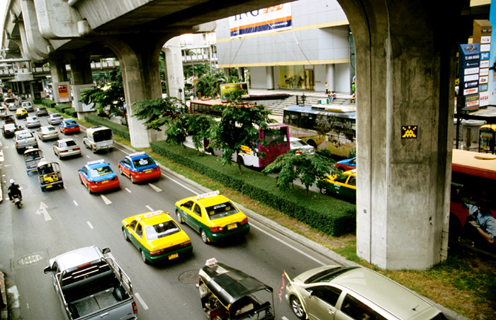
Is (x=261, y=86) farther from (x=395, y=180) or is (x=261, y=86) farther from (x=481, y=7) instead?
(x=395, y=180)

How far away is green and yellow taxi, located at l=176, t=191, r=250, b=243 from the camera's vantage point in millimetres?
13094

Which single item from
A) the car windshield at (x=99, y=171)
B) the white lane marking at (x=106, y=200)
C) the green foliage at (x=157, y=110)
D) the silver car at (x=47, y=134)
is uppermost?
the green foliage at (x=157, y=110)

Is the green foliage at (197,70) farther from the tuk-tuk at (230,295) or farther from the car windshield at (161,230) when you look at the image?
the tuk-tuk at (230,295)

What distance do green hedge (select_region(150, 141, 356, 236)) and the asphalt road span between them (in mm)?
1125

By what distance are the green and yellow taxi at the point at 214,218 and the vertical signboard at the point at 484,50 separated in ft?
67.3

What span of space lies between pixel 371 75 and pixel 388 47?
0.88m

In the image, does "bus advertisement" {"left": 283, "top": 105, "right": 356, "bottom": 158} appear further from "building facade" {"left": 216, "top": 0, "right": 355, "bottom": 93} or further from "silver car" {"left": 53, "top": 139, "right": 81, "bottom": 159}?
"building facade" {"left": 216, "top": 0, "right": 355, "bottom": 93}

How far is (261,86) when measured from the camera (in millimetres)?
64188

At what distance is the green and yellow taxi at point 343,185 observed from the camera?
1612 centimetres

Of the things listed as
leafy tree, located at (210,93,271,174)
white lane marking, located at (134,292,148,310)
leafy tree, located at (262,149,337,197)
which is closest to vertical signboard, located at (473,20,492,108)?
leafy tree, located at (210,93,271,174)

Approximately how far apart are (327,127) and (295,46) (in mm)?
28032

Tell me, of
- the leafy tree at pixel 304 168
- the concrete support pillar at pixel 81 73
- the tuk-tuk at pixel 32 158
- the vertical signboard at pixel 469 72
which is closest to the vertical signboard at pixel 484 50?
the vertical signboard at pixel 469 72

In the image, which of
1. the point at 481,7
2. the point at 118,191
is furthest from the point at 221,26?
the point at 118,191

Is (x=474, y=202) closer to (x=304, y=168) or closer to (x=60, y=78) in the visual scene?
(x=304, y=168)
